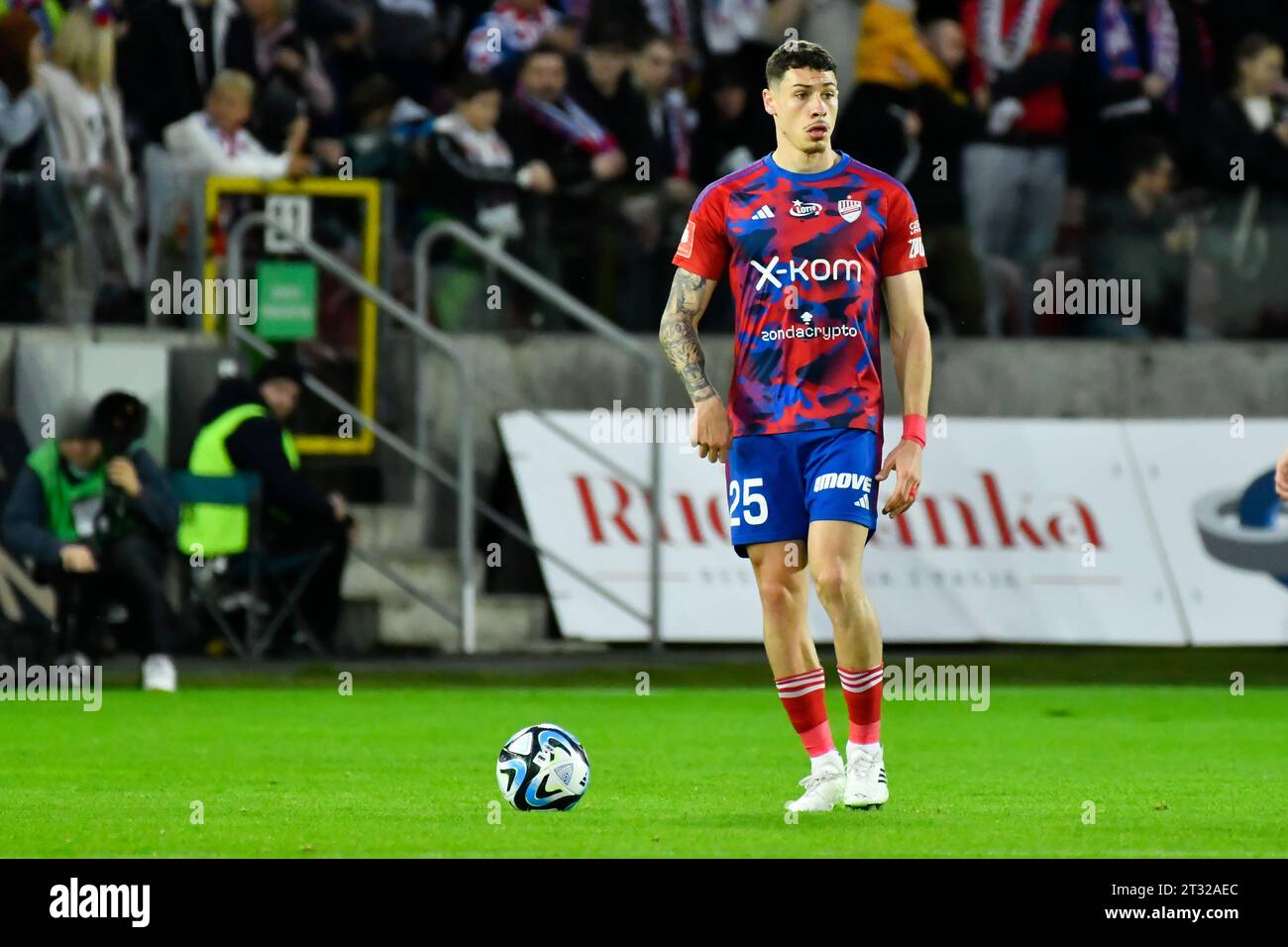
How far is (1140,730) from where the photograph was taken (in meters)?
14.4

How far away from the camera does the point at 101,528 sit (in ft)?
56.1

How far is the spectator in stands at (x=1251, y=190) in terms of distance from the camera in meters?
21.0

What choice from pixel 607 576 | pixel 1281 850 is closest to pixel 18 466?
pixel 607 576

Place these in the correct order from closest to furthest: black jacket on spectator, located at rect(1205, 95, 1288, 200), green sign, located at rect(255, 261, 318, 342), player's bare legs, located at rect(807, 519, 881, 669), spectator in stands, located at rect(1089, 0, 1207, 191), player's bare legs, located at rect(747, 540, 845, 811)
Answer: player's bare legs, located at rect(807, 519, 881, 669) → player's bare legs, located at rect(747, 540, 845, 811) → green sign, located at rect(255, 261, 318, 342) → spectator in stands, located at rect(1089, 0, 1207, 191) → black jacket on spectator, located at rect(1205, 95, 1288, 200)

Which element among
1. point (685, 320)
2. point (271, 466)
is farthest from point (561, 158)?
point (685, 320)

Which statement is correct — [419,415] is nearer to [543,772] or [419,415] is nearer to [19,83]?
[19,83]

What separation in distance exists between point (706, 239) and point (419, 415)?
10259mm

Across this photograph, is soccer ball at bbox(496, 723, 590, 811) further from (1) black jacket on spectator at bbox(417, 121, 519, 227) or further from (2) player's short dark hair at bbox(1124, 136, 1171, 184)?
(2) player's short dark hair at bbox(1124, 136, 1171, 184)

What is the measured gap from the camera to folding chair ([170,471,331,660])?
59.9 ft

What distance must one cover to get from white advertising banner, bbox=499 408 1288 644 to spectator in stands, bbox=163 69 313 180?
256 centimetres

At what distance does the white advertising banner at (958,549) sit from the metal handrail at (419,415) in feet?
1.58

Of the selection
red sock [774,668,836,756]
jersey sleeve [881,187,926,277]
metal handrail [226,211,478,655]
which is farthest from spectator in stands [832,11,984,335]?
red sock [774,668,836,756]

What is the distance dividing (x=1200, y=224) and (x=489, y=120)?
545 cm
